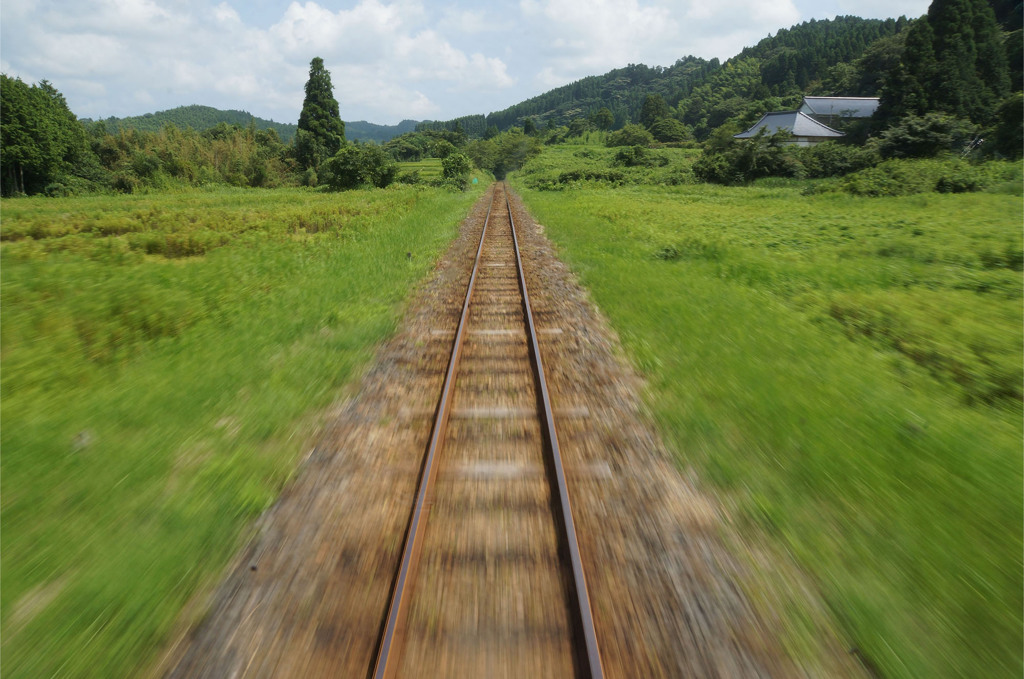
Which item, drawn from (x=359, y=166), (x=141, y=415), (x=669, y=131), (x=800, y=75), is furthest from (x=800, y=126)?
(x=800, y=75)

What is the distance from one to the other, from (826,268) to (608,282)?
4858 millimetres

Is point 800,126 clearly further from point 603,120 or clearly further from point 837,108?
point 603,120

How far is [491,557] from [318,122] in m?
71.9

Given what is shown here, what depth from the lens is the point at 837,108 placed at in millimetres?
73938

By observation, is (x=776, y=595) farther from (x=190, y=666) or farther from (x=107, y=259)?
(x=107, y=259)

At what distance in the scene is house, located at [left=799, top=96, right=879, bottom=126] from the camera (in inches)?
2815

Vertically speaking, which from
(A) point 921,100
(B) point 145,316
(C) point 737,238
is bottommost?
(C) point 737,238

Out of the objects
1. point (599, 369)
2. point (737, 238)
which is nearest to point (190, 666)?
point (599, 369)

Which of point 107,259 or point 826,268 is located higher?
point 107,259

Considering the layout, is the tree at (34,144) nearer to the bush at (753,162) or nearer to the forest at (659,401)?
the forest at (659,401)

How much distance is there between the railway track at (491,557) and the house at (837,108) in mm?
86664

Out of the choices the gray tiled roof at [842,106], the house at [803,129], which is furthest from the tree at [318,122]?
the gray tiled roof at [842,106]

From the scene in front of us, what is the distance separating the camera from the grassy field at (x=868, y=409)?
2842 millimetres

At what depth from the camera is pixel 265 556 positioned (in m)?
3.22
